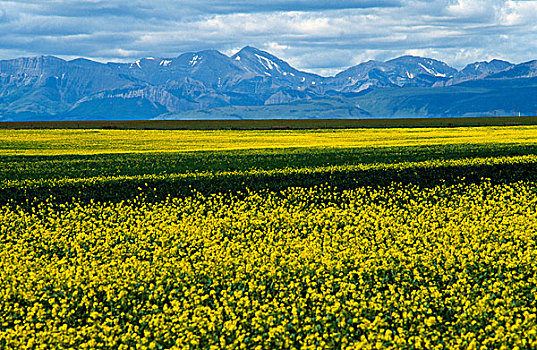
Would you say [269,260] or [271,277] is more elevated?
[269,260]

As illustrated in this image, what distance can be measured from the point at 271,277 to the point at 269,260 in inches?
58.8

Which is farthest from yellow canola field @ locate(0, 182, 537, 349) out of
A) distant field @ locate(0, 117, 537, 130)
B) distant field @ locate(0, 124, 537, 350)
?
distant field @ locate(0, 117, 537, 130)

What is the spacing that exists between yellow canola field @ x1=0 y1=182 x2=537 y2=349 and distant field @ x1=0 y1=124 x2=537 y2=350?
65 mm

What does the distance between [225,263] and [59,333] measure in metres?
5.61

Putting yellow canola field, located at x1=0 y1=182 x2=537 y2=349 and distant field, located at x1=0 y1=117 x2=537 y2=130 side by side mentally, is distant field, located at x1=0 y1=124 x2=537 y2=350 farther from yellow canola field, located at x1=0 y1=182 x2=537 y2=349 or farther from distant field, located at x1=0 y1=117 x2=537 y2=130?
distant field, located at x1=0 y1=117 x2=537 y2=130

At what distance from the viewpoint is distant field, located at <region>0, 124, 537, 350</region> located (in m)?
13.3

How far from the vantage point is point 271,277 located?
16.5m

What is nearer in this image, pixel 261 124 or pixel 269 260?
pixel 269 260

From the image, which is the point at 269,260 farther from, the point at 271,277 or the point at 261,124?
the point at 261,124

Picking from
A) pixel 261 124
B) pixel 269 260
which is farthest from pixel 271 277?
pixel 261 124

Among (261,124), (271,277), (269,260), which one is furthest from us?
(261,124)

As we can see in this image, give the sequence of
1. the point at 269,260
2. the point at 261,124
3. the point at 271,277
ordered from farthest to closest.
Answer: the point at 261,124, the point at 269,260, the point at 271,277

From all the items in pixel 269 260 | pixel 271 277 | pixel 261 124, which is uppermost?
pixel 261 124

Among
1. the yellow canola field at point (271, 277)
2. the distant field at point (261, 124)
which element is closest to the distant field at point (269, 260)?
the yellow canola field at point (271, 277)
